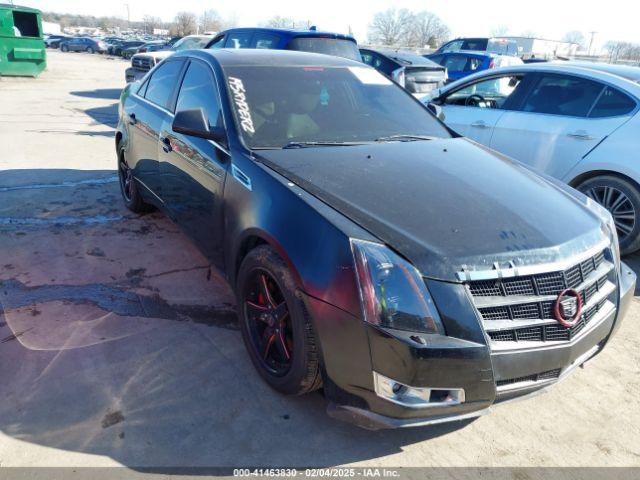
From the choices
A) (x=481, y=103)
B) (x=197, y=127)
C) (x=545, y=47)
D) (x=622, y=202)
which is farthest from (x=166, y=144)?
(x=545, y=47)

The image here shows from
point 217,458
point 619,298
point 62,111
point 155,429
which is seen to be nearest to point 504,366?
point 619,298

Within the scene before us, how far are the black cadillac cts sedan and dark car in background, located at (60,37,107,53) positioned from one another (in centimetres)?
4675

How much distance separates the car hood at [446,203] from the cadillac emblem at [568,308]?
17 cm

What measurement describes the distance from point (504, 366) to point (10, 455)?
2.20 m

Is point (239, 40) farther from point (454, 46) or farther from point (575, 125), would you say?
point (454, 46)

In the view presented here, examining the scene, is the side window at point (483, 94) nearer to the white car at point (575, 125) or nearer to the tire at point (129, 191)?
the white car at point (575, 125)

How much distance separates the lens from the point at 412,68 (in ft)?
35.8

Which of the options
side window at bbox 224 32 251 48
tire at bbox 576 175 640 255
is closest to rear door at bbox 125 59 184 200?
tire at bbox 576 175 640 255

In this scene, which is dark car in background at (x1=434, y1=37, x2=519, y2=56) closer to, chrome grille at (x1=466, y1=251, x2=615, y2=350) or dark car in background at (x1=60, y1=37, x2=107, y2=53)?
chrome grille at (x1=466, y1=251, x2=615, y2=350)

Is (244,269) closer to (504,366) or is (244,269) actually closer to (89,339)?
(89,339)

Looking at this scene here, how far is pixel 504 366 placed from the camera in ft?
6.97

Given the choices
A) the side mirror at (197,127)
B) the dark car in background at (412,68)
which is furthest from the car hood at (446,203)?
the dark car in background at (412,68)

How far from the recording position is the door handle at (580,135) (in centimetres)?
481

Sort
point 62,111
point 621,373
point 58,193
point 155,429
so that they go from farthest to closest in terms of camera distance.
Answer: point 62,111
point 58,193
point 621,373
point 155,429
